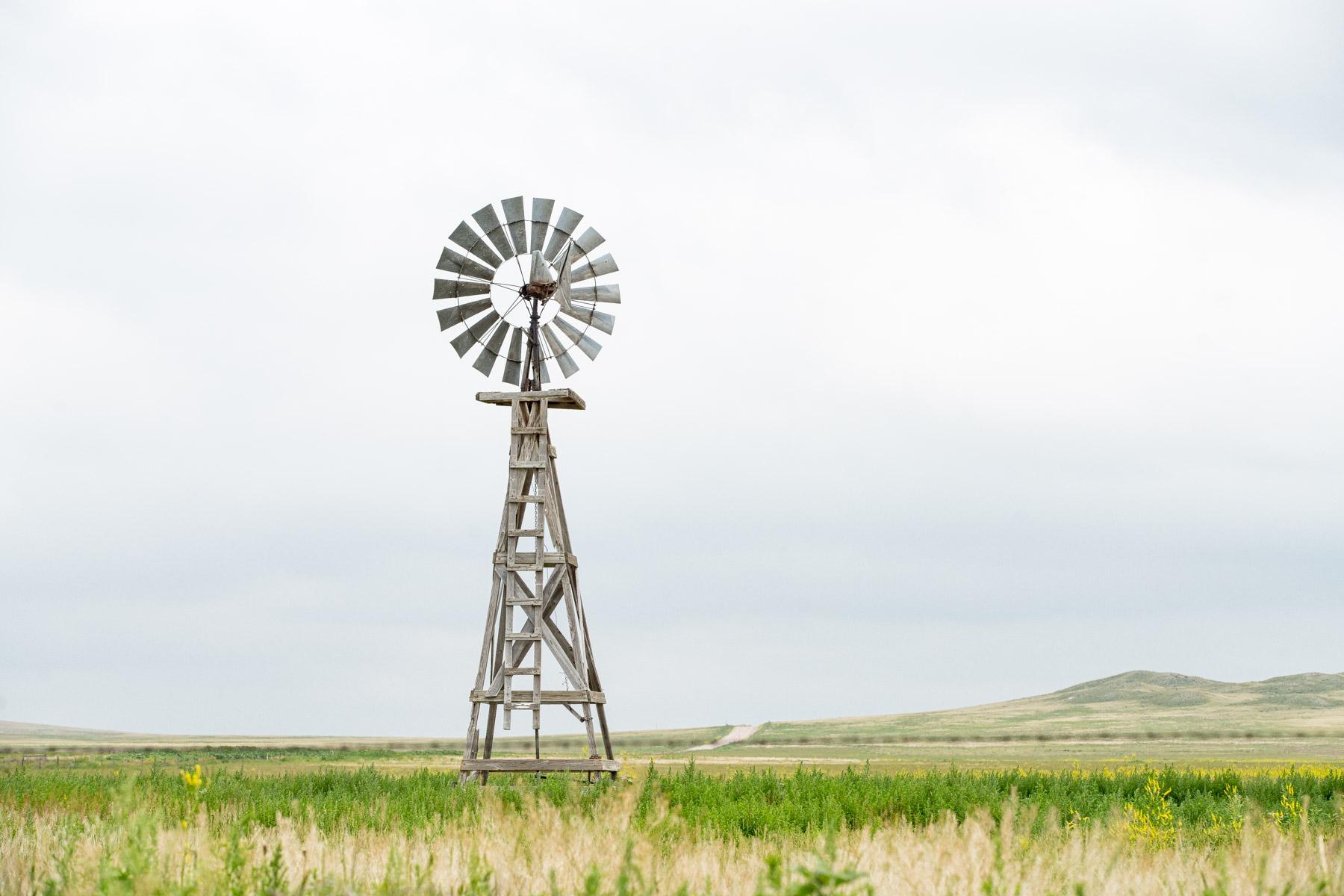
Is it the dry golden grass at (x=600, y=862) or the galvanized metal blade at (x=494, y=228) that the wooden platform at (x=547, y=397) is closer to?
the galvanized metal blade at (x=494, y=228)

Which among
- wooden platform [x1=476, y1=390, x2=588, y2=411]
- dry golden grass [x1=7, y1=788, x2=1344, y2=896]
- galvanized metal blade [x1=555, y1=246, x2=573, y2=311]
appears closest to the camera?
dry golden grass [x1=7, y1=788, x2=1344, y2=896]

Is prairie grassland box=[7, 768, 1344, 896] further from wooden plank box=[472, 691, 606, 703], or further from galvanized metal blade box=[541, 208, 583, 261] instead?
galvanized metal blade box=[541, 208, 583, 261]

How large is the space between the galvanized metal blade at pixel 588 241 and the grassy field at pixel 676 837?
30.9 ft

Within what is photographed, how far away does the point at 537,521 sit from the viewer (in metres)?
20.8

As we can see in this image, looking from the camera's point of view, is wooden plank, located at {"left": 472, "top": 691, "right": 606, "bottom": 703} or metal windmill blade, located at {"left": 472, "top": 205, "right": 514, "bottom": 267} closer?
wooden plank, located at {"left": 472, "top": 691, "right": 606, "bottom": 703}

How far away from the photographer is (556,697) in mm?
20156

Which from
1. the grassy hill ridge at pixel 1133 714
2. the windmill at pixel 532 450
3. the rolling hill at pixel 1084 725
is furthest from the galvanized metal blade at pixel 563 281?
the grassy hill ridge at pixel 1133 714

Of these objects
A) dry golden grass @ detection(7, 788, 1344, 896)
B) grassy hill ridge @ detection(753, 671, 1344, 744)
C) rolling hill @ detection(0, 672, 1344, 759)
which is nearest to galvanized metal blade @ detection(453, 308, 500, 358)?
dry golden grass @ detection(7, 788, 1344, 896)

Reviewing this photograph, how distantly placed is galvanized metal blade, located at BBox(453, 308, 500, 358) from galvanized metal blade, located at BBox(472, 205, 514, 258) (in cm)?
117

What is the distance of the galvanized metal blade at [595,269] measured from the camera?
71.6 feet

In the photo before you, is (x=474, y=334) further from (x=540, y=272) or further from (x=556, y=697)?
(x=556, y=697)

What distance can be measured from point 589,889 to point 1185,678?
10649 cm

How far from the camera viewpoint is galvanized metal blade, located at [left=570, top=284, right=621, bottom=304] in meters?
21.9

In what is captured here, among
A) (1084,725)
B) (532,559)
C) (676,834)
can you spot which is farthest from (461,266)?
(1084,725)
